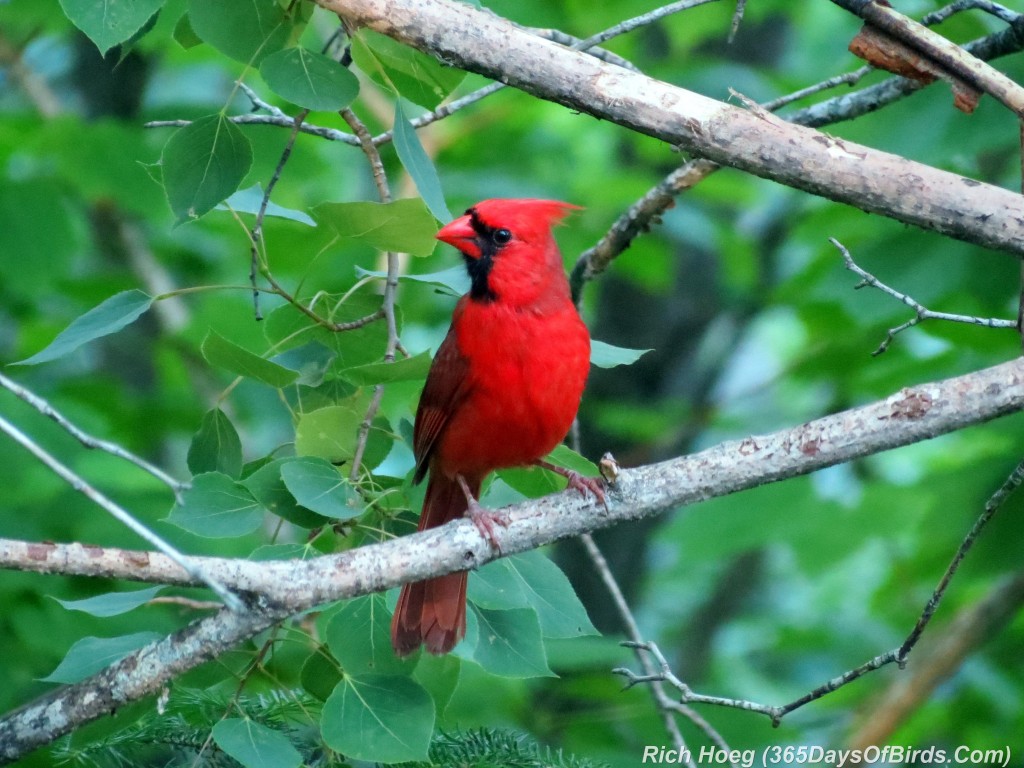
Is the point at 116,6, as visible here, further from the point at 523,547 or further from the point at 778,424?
the point at 778,424

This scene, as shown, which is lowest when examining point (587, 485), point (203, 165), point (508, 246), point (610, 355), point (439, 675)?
point (439, 675)

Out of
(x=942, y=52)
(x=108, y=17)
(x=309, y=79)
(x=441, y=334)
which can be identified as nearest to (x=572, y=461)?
(x=309, y=79)

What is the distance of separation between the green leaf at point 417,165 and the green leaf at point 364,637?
727 mm

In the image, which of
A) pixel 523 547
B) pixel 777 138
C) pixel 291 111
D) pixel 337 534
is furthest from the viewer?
pixel 291 111

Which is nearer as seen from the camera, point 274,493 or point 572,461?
point 274,493

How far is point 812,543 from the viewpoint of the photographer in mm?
4074

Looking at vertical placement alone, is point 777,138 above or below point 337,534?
above

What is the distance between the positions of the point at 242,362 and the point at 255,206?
49 cm

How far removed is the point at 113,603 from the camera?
2.07m

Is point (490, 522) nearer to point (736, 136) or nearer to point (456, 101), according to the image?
point (736, 136)

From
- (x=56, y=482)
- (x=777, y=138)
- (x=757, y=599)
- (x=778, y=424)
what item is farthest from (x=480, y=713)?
(x=757, y=599)

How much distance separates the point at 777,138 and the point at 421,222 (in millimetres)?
718

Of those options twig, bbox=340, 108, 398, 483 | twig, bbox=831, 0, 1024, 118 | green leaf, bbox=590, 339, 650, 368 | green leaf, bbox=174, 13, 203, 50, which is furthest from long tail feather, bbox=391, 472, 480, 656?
twig, bbox=831, 0, 1024, 118

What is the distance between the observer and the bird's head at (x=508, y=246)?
303 cm
